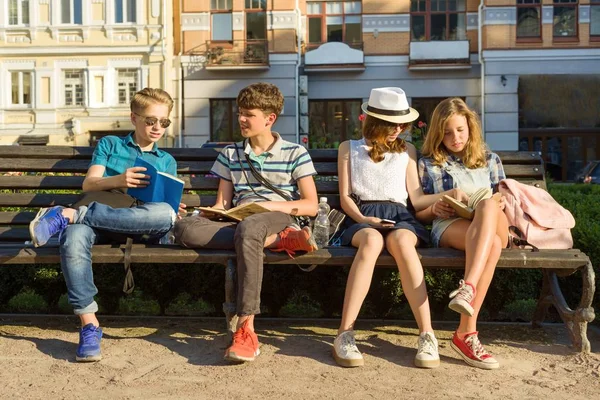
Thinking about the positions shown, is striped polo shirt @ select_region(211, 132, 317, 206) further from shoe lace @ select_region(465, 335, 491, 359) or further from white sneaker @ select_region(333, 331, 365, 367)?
shoe lace @ select_region(465, 335, 491, 359)

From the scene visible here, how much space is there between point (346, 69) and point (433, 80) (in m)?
3.18

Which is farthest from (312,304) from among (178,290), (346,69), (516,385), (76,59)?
(76,59)

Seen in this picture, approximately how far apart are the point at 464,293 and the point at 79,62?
85.6 feet

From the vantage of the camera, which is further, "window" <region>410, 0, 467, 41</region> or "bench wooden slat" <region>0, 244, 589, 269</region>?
"window" <region>410, 0, 467, 41</region>

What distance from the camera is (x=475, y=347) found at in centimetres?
421

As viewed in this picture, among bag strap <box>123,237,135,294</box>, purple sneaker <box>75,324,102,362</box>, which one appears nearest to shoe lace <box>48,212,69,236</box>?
bag strap <box>123,237,135,294</box>

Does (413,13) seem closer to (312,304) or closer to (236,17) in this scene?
(236,17)

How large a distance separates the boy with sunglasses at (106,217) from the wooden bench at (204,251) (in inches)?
5.3

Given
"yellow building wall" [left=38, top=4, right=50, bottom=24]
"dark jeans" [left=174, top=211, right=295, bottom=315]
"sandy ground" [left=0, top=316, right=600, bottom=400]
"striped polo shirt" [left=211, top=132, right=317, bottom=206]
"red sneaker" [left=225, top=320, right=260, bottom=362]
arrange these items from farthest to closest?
1. "yellow building wall" [left=38, top=4, right=50, bottom=24]
2. "striped polo shirt" [left=211, top=132, right=317, bottom=206]
3. "dark jeans" [left=174, top=211, right=295, bottom=315]
4. "red sneaker" [left=225, top=320, right=260, bottom=362]
5. "sandy ground" [left=0, top=316, right=600, bottom=400]

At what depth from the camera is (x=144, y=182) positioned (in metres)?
4.71

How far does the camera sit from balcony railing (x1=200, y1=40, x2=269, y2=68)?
27109 millimetres

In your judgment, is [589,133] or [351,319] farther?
[589,133]

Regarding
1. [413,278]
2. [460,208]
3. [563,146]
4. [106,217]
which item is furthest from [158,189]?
[563,146]

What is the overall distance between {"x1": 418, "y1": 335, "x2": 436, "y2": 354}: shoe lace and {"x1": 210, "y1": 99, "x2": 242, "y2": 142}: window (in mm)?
23826
